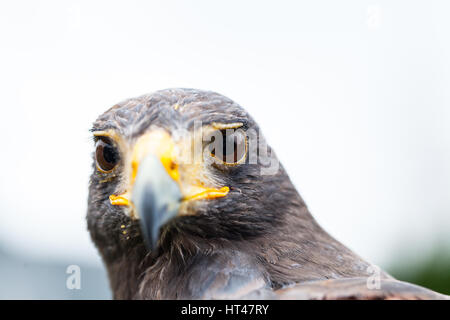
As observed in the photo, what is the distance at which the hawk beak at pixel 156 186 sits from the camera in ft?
7.70

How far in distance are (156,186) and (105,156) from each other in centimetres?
73

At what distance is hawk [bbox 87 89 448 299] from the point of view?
→ 2441 millimetres

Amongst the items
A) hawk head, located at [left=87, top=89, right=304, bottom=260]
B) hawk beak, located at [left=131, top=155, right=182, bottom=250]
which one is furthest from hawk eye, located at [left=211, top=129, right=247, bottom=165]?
hawk beak, located at [left=131, top=155, right=182, bottom=250]

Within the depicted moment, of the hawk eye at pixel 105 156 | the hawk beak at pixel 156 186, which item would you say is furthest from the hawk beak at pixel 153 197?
the hawk eye at pixel 105 156

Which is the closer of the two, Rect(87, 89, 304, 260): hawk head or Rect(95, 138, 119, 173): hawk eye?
Rect(87, 89, 304, 260): hawk head

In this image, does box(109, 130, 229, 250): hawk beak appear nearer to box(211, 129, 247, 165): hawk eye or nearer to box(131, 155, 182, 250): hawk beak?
box(131, 155, 182, 250): hawk beak

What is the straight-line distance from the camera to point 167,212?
2426 millimetres

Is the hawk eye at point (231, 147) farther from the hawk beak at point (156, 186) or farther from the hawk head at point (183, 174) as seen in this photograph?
the hawk beak at point (156, 186)

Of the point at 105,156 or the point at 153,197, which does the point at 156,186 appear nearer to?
the point at 153,197

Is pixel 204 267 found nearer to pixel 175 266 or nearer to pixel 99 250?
pixel 175 266

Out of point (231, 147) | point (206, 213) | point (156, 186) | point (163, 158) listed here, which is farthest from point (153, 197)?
point (231, 147)

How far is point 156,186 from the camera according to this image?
238 centimetres

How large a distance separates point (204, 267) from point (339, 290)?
781mm

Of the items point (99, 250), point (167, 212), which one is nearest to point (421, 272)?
point (99, 250)
